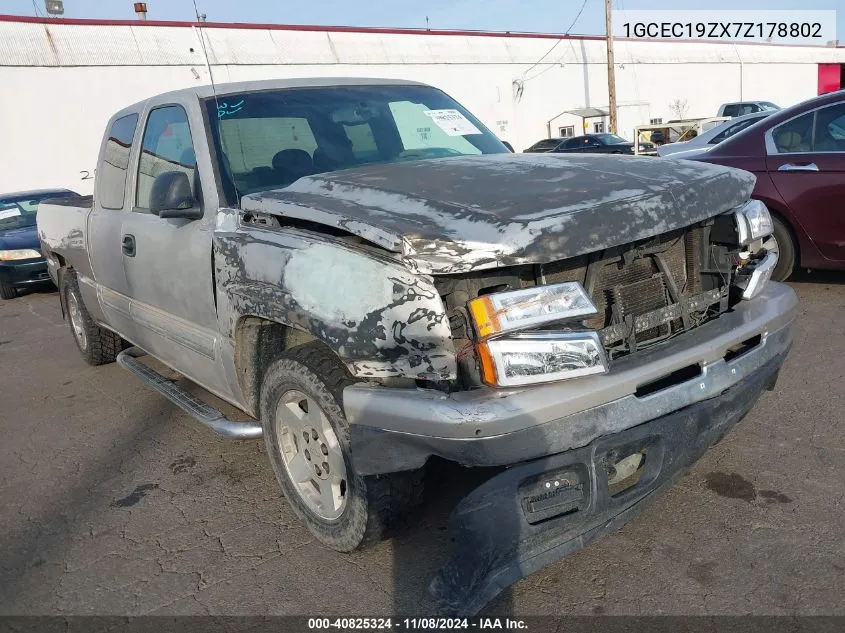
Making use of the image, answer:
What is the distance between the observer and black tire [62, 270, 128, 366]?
5.70 meters

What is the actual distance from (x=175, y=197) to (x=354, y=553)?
1734 millimetres

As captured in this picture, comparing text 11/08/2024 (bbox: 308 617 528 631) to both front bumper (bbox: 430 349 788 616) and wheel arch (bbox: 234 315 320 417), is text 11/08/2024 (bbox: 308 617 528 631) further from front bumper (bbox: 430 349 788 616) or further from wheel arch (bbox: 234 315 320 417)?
wheel arch (bbox: 234 315 320 417)

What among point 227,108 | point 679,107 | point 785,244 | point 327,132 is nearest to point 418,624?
point 327,132

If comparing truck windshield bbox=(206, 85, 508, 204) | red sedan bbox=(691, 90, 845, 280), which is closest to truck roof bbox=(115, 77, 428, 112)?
truck windshield bbox=(206, 85, 508, 204)

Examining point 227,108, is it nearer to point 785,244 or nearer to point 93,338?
point 93,338

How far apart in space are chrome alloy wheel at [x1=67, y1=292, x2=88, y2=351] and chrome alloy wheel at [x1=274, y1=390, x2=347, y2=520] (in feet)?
11.6

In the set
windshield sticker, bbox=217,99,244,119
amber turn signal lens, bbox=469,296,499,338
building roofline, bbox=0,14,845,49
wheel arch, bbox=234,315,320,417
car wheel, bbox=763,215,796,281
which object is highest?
building roofline, bbox=0,14,845,49

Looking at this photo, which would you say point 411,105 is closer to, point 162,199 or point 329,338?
point 162,199

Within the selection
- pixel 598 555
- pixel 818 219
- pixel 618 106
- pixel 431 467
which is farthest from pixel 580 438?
pixel 618 106

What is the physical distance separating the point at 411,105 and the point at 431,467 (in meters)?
Answer: 2.29

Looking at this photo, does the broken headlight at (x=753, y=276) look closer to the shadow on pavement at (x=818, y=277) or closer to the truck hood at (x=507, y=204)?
the truck hood at (x=507, y=204)

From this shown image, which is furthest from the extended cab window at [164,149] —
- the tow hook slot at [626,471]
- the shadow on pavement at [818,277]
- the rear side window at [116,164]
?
the shadow on pavement at [818,277]

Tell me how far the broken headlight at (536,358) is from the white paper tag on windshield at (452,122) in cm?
211

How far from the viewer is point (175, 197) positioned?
3232 mm
